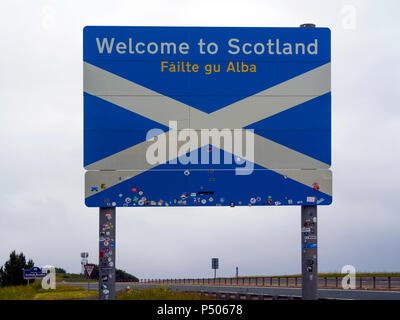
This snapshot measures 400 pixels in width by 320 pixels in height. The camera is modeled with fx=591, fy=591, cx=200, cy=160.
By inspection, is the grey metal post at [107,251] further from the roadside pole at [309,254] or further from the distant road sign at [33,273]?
the distant road sign at [33,273]

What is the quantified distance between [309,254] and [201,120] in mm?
6068

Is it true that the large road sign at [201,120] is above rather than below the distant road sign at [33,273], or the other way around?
above

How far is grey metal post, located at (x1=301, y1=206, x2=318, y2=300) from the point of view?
20.8 meters

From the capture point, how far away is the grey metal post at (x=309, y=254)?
2083 cm

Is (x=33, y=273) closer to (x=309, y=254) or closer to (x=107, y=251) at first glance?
(x=107, y=251)

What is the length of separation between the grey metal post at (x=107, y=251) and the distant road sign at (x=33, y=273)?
24.7m

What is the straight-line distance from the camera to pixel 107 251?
20.3 meters

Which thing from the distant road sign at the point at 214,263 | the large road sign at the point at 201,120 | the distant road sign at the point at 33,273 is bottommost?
the distant road sign at the point at 214,263

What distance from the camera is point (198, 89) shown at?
21.0 m

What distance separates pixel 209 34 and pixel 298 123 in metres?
4.50

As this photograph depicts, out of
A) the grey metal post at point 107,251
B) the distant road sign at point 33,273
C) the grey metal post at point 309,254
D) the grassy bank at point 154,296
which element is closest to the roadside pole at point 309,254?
the grey metal post at point 309,254
